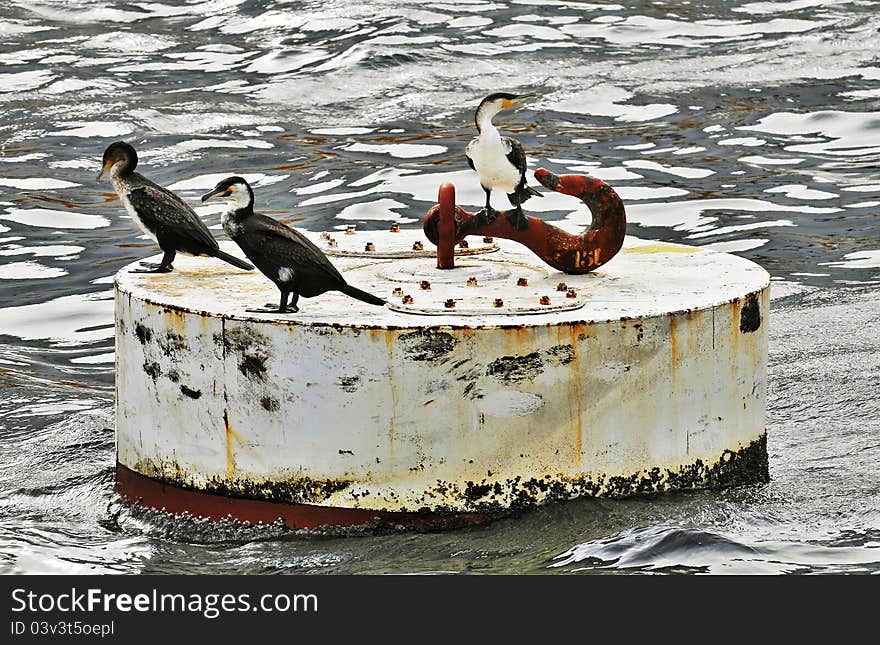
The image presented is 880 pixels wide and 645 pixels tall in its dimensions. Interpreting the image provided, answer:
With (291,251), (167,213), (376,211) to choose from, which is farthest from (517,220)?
(376,211)

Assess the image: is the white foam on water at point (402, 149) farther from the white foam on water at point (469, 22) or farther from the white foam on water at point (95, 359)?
the white foam on water at point (95, 359)

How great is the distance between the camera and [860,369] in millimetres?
8531

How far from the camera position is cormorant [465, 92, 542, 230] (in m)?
6.23

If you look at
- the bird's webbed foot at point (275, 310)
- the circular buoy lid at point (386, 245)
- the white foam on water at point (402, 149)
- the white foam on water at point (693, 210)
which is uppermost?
the bird's webbed foot at point (275, 310)

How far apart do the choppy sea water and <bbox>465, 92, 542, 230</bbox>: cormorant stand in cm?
142

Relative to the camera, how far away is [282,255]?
5586 mm

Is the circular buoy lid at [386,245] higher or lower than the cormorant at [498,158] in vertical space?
lower

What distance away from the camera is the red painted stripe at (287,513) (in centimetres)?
549

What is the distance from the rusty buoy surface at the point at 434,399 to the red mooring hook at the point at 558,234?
47 cm

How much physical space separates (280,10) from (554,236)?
12.8 meters

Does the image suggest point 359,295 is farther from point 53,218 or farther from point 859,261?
point 53,218

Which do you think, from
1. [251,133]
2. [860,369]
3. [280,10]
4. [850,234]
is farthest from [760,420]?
[280,10]

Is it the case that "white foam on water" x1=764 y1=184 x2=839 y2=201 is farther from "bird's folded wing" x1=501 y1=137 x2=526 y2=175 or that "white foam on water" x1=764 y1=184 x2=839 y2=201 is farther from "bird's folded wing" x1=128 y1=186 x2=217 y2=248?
"bird's folded wing" x1=128 y1=186 x2=217 y2=248

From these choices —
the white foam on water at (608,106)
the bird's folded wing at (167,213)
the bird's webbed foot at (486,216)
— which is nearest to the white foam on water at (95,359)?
the bird's folded wing at (167,213)
